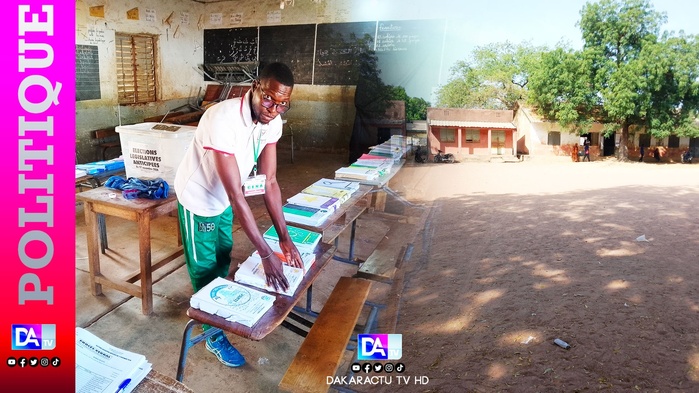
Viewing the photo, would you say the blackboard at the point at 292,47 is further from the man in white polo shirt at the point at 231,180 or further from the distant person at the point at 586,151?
the distant person at the point at 586,151

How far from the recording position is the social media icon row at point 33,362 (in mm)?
1108

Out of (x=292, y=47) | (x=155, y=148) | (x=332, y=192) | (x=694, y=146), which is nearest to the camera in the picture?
(x=694, y=146)

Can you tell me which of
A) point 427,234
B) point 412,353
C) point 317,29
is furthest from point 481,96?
point 317,29

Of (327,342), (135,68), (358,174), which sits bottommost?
(327,342)

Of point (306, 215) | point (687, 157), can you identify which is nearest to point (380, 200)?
point (306, 215)

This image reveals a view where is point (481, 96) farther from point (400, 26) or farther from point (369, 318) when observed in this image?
point (369, 318)

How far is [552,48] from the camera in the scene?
135cm

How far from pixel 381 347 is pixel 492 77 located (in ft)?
3.17

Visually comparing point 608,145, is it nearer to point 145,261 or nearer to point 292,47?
point 145,261

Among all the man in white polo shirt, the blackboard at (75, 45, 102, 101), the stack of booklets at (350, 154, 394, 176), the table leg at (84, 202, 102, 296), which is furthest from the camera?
the blackboard at (75, 45, 102, 101)

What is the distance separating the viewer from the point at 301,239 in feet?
5.31

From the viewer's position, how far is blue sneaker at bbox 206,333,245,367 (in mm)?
1702

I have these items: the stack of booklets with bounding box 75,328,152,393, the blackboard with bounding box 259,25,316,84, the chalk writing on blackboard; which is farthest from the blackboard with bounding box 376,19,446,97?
the blackboard with bounding box 259,25,316,84

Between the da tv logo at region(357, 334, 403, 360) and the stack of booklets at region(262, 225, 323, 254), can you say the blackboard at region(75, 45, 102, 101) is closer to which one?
the stack of booklets at region(262, 225, 323, 254)
